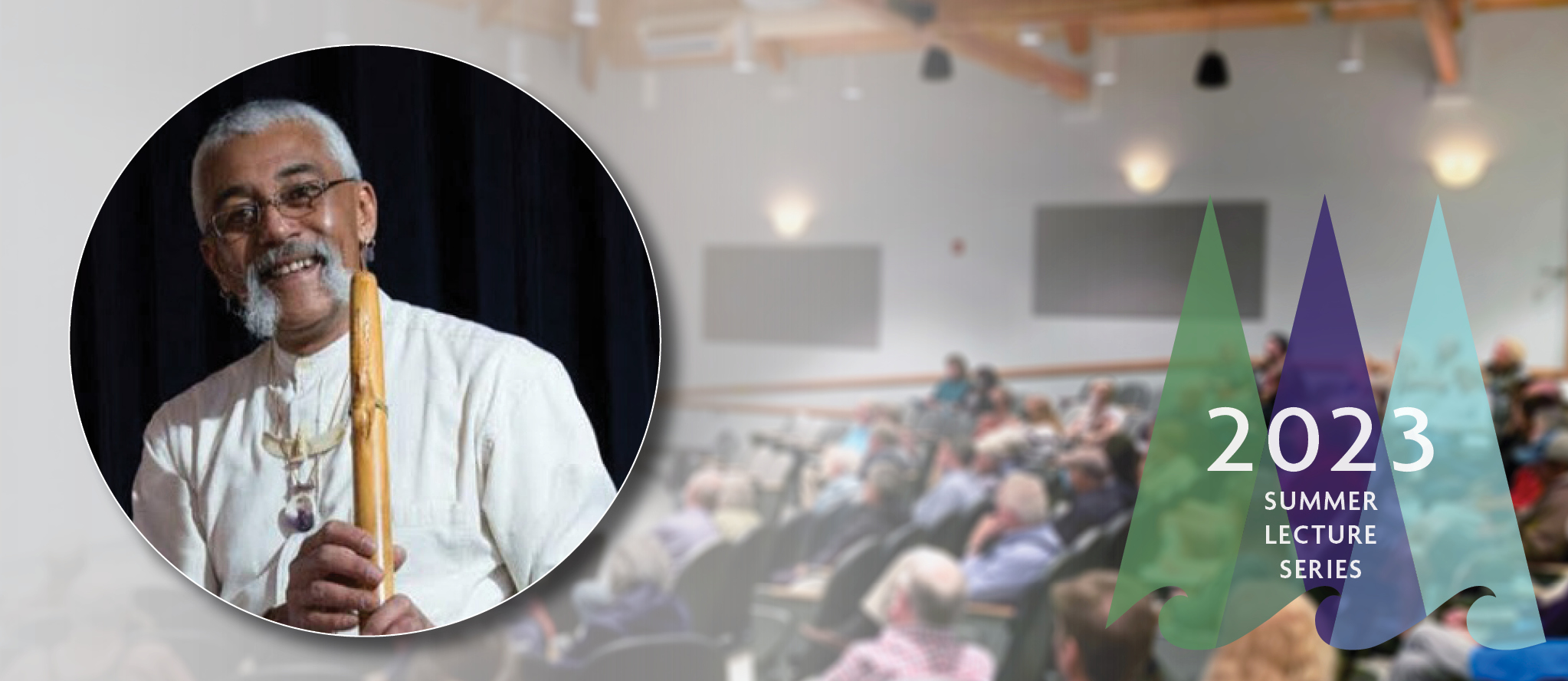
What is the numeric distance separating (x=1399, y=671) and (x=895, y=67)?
1.09 metres

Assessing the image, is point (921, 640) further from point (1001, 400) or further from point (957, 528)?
point (1001, 400)

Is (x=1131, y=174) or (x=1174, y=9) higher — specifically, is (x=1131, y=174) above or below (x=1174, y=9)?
below

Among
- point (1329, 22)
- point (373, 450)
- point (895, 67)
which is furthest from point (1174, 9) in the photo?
point (373, 450)

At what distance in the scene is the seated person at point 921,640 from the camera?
1.74 meters

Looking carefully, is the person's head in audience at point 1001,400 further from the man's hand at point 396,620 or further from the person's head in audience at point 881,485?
the man's hand at point 396,620

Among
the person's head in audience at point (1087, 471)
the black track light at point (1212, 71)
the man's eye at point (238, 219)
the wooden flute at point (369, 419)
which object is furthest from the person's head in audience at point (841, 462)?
the man's eye at point (238, 219)

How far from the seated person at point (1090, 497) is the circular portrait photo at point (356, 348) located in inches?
25.6

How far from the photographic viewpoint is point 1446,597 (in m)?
1.55

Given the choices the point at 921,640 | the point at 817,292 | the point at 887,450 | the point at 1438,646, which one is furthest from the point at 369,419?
the point at 1438,646

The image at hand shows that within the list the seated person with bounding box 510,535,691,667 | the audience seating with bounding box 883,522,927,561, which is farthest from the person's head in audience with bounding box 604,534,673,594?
the audience seating with bounding box 883,522,927,561

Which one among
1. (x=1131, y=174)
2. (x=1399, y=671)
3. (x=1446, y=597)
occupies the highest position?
(x=1131, y=174)

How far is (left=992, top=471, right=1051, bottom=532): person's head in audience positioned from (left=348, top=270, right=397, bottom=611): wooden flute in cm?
88

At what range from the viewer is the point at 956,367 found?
1.73 metres

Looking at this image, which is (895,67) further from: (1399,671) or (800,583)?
(1399,671)
